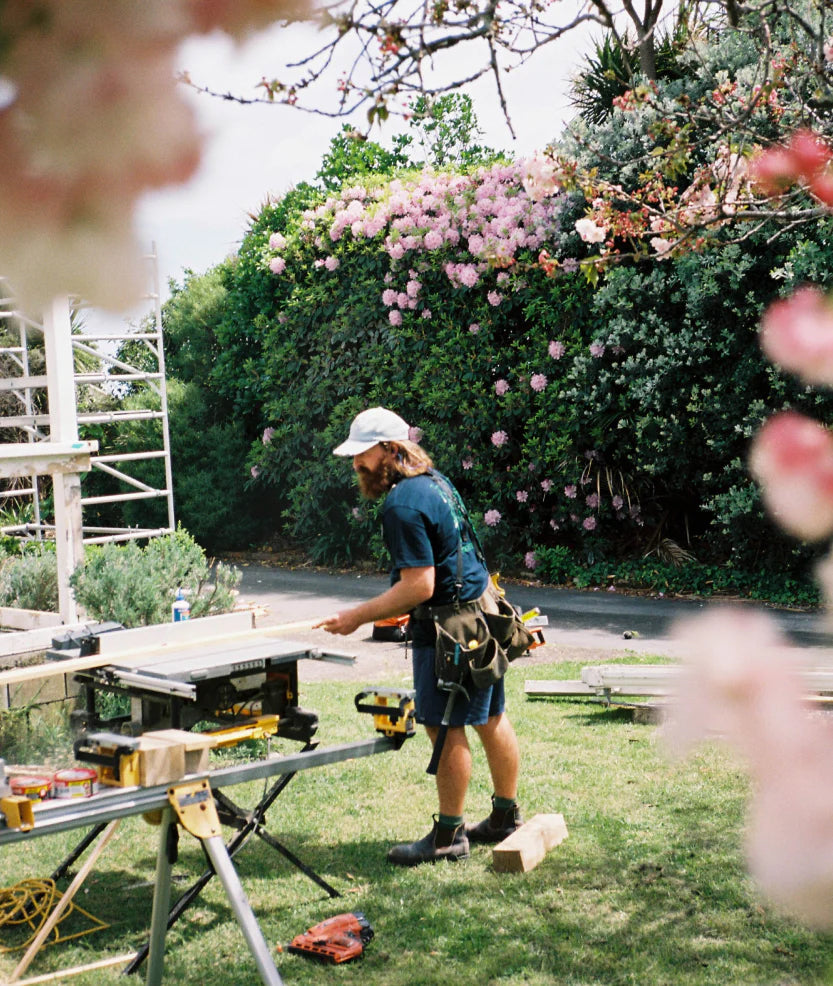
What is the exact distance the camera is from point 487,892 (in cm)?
386

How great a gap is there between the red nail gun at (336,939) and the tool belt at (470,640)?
0.86 m

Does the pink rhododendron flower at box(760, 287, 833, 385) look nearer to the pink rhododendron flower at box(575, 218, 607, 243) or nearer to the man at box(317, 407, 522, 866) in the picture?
the man at box(317, 407, 522, 866)

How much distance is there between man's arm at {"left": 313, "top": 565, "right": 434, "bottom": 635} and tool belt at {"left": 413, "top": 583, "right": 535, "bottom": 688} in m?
0.19

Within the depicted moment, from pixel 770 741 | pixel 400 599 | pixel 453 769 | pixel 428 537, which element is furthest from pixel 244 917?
pixel 770 741

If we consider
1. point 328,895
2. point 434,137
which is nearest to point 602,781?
point 328,895

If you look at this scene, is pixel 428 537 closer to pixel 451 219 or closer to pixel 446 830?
pixel 446 830

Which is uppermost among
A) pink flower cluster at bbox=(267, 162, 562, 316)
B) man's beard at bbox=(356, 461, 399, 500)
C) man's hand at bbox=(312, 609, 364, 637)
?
pink flower cluster at bbox=(267, 162, 562, 316)

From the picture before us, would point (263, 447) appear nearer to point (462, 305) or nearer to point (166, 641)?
point (462, 305)

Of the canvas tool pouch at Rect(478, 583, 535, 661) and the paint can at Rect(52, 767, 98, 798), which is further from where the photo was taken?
the canvas tool pouch at Rect(478, 583, 535, 661)

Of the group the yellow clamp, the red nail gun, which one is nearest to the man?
the red nail gun

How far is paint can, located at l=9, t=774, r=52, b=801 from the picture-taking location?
2.62m

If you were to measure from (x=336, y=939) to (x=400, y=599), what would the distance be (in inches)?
43.1

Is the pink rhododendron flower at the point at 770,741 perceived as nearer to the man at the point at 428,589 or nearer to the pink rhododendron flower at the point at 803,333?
the pink rhododendron flower at the point at 803,333

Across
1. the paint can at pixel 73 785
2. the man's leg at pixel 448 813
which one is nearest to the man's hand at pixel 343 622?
the man's leg at pixel 448 813
